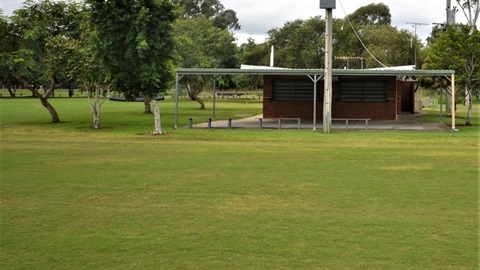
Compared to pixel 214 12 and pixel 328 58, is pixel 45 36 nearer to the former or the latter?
pixel 328 58

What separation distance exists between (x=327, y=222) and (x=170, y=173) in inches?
220

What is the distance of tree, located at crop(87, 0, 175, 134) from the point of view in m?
25.6

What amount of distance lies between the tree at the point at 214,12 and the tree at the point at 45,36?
62.2 meters

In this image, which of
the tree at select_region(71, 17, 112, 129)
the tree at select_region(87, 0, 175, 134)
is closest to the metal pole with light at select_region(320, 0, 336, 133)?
the tree at select_region(87, 0, 175, 134)

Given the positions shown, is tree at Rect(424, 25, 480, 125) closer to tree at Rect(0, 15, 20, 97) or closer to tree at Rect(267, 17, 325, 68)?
tree at Rect(0, 15, 20, 97)

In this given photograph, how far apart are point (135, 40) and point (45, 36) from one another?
8.55m

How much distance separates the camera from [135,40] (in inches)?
1002

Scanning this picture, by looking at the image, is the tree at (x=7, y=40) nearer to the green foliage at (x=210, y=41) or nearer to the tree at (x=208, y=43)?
the tree at (x=208, y=43)

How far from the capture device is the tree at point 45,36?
102 ft

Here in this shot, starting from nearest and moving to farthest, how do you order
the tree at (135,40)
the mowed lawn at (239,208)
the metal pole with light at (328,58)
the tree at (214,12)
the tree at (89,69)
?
the mowed lawn at (239,208), the tree at (135,40), the metal pole with light at (328,58), the tree at (89,69), the tree at (214,12)

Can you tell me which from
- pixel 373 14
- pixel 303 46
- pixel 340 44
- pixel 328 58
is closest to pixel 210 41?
pixel 303 46

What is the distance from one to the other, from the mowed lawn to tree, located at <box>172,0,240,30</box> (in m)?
78.5

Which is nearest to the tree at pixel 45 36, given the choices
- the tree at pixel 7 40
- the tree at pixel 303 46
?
the tree at pixel 7 40

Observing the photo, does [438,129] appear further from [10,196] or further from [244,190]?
[10,196]
